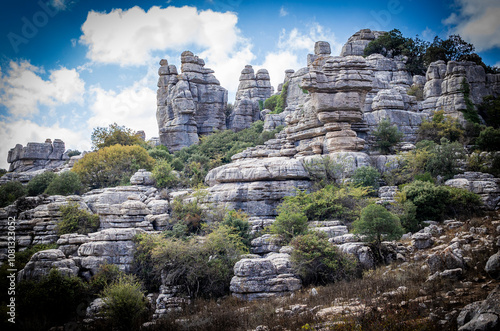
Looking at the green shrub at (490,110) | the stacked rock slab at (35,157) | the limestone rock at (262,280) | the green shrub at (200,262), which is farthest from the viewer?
the stacked rock slab at (35,157)

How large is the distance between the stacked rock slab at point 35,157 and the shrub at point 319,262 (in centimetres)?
Answer: 4637

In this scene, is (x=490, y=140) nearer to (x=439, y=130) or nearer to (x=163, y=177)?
(x=439, y=130)

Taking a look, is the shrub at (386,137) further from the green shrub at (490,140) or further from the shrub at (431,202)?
the shrub at (431,202)

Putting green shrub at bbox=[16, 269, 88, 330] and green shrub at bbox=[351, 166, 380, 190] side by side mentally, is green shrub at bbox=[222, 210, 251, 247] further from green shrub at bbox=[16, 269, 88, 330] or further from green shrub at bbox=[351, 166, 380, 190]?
green shrub at bbox=[351, 166, 380, 190]

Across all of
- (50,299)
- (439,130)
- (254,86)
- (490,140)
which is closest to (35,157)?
(254,86)

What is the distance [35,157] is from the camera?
51.1m

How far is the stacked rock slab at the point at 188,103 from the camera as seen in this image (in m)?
44.7

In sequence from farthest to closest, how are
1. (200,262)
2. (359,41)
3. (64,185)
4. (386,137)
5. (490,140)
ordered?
(359,41) → (386,137) → (490,140) → (64,185) → (200,262)

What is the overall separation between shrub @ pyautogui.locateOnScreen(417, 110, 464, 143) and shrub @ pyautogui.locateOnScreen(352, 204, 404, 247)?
18.8 meters

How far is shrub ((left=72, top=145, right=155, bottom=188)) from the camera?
30.5 meters

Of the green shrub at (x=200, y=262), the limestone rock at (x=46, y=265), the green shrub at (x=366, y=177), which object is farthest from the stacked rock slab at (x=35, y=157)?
the green shrub at (x=366, y=177)

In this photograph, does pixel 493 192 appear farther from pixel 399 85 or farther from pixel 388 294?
pixel 399 85

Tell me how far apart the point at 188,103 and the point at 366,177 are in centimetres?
2749

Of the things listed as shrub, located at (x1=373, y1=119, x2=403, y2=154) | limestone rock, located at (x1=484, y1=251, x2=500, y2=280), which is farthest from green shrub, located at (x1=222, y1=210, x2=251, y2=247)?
shrub, located at (x1=373, y1=119, x2=403, y2=154)
